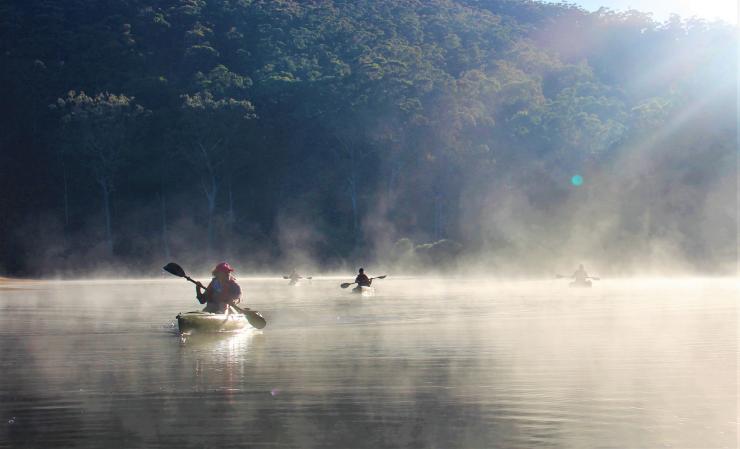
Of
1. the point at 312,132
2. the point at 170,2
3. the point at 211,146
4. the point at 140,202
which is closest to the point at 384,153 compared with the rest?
the point at 312,132

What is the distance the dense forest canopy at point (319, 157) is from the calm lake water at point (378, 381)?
52.5 meters

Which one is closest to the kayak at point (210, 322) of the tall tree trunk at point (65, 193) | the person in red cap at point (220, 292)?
the person in red cap at point (220, 292)

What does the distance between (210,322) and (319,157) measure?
251 feet

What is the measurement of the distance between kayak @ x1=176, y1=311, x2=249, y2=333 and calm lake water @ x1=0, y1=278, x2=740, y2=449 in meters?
0.34

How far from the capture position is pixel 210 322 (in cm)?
3091

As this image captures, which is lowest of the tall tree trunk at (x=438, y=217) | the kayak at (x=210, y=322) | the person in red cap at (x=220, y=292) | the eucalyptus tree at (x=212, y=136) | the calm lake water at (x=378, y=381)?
the calm lake water at (x=378, y=381)

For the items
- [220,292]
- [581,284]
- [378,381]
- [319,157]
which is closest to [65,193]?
[319,157]

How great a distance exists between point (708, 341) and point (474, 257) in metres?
63.2

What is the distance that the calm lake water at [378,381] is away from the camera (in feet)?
49.9

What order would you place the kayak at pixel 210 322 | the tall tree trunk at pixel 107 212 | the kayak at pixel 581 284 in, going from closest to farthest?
the kayak at pixel 210 322 → the kayak at pixel 581 284 → the tall tree trunk at pixel 107 212

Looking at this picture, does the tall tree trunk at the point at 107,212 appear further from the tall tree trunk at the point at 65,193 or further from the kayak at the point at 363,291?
the kayak at the point at 363,291

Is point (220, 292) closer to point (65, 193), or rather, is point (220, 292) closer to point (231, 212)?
point (231, 212)

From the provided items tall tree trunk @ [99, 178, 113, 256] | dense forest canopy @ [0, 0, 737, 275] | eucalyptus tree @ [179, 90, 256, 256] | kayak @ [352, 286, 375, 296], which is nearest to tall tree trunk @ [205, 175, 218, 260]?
eucalyptus tree @ [179, 90, 256, 256]

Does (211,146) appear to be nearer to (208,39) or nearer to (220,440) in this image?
(208,39)
